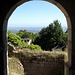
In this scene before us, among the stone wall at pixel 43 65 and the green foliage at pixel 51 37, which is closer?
the stone wall at pixel 43 65

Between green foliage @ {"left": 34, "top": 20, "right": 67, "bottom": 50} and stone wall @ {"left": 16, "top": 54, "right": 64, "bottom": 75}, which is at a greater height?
green foliage @ {"left": 34, "top": 20, "right": 67, "bottom": 50}

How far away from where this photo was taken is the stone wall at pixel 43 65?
861 centimetres

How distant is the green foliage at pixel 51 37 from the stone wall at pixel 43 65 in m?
24.1

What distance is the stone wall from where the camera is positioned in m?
8.61

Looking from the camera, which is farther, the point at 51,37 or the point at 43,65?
the point at 51,37

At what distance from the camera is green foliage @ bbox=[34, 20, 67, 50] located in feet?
110

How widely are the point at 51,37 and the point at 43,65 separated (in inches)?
1089

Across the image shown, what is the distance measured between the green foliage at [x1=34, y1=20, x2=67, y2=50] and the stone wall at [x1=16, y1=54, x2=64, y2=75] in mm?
24107

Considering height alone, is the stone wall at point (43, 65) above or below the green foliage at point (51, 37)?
below

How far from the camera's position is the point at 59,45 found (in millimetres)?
36719

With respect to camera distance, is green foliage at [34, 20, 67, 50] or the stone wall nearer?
the stone wall

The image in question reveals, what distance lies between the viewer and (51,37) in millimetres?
35844

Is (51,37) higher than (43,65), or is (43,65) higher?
(51,37)

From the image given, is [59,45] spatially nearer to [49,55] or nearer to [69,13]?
[49,55]
